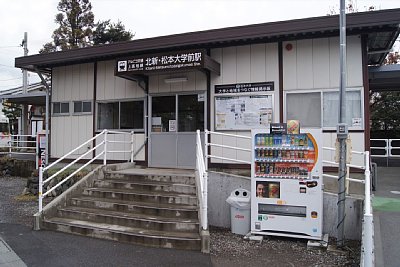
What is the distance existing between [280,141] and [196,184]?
2034mm

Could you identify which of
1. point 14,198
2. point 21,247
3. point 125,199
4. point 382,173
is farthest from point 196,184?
point 382,173

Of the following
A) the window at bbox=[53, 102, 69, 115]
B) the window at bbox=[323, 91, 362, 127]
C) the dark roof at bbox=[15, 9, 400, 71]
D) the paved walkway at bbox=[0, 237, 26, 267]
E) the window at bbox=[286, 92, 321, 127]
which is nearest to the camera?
Result: the paved walkway at bbox=[0, 237, 26, 267]

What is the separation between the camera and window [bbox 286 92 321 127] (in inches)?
326

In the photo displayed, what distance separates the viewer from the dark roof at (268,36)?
736 centimetres

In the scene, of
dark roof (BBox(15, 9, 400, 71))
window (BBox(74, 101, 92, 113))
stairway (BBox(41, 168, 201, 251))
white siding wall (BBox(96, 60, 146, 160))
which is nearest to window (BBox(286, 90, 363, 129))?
dark roof (BBox(15, 9, 400, 71))

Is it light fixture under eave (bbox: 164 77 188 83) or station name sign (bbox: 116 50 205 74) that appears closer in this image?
station name sign (bbox: 116 50 205 74)

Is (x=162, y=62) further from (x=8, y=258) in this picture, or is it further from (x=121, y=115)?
(x=8, y=258)

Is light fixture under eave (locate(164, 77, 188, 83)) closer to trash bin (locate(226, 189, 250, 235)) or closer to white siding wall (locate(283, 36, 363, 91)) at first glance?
white siding wall (locate(283, 36, 363, 91))

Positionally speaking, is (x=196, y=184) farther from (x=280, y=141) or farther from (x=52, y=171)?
(x=52, y=171)

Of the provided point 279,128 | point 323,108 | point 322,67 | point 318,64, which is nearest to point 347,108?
point 323,108

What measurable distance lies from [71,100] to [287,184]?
8.31m

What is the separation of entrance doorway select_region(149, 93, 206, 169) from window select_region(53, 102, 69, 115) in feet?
11.5

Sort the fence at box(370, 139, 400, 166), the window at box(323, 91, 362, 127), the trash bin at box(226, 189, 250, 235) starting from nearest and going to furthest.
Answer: the trash bin at box(226, 189, 250, 235) → the window at box(323, 91, 362, 127) → the fence at box(370, 139, 400, 166)

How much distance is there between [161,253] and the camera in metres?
5.44
